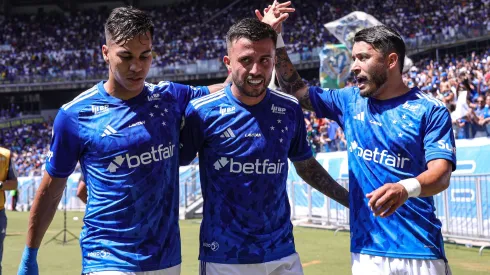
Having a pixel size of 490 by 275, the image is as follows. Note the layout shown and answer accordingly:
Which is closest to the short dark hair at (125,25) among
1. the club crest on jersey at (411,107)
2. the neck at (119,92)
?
the neck at (119,92)

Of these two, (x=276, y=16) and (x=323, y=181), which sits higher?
(x=276, y=16)

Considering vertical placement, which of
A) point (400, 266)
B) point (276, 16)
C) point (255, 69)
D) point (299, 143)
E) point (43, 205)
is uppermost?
point (276, 16)

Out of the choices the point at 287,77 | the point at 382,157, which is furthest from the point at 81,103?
the point at 382,157

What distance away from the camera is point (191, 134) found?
3.94 metres

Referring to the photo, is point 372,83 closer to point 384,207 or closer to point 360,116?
point 360,116

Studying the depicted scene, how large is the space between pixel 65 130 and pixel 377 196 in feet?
6.13

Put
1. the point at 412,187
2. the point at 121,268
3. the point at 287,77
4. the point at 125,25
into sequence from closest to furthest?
the point at 412,187, the point at 121,268, the point at 125,25, the point at 287,77

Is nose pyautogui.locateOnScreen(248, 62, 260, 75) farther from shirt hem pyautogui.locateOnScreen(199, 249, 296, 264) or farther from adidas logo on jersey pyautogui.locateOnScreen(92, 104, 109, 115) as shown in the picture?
shirt hem pyautogui.locateOnScreen(199, 249, 296, 264)

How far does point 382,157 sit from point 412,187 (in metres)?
0.64

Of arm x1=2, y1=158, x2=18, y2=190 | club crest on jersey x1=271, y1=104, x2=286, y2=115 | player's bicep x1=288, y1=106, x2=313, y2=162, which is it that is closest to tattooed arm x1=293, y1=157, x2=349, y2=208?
player's bicep x1=288, y1=106, x2=313, y2=162

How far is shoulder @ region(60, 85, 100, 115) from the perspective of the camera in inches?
145

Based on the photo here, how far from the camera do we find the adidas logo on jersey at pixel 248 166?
3.79 m

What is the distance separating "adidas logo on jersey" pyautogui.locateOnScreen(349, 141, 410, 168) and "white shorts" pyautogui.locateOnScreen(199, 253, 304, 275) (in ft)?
2.79

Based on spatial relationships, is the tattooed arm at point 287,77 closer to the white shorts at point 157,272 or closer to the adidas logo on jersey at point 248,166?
the adidas logo on jersey at point 248,166
